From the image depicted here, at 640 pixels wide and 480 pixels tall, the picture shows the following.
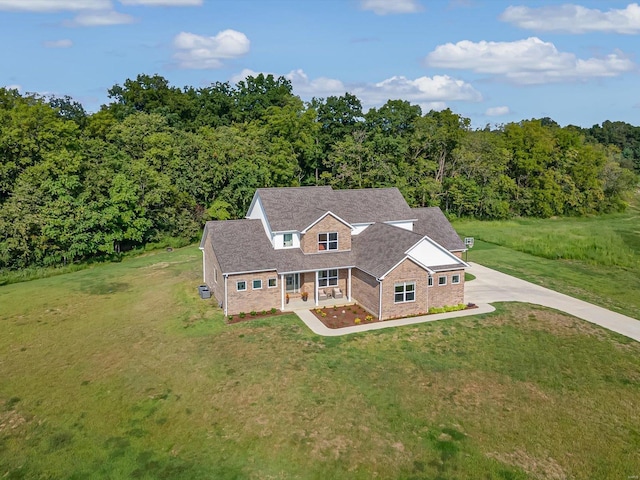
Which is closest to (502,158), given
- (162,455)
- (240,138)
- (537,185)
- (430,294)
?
(537,185)

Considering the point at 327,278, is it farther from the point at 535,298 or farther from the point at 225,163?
the point at 225,163

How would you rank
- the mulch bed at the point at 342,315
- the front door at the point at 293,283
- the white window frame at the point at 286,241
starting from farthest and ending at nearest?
the front door at the point at 293,283
the white window frame at the point at 286,241
the mulch bed at the point at 342,315

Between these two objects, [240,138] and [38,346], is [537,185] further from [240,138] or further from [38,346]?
[38,346]

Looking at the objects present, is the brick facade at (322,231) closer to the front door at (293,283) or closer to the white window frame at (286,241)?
the white window frame at (286,241)

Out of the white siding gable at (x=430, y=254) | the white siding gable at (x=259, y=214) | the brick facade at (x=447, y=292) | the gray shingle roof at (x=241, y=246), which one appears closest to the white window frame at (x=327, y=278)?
the gray shingle roof at (x=241, y=246)

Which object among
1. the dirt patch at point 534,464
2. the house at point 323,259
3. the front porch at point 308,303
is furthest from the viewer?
the front porch at point 308,303

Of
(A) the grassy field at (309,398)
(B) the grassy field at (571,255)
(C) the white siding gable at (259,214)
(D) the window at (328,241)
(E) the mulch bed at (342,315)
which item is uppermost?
(C) the white siding gable at (259,214)
